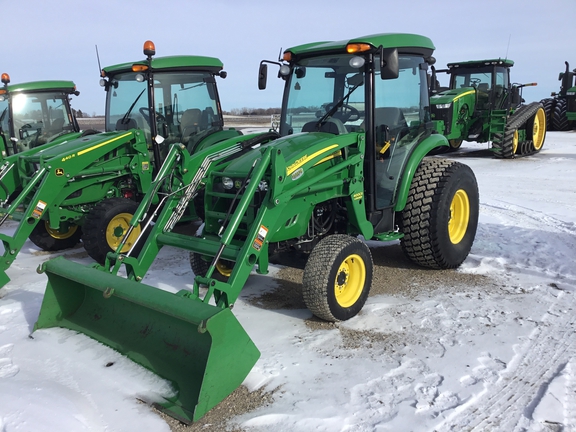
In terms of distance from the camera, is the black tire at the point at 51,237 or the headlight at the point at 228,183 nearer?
the headlight at the point at 228,183

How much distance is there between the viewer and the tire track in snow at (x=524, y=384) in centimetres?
288

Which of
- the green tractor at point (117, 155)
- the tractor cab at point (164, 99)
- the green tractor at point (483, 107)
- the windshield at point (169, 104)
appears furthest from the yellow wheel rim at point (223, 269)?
the green tractor at point (483, 107)

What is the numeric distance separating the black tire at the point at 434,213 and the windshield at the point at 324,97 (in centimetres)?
94

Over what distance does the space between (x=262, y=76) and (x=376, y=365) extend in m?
3.01

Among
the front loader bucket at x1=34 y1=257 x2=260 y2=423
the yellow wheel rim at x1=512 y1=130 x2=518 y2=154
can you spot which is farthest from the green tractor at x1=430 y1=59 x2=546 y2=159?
the front loader bucket at x1=34 y1=257 x2=260 y2=423

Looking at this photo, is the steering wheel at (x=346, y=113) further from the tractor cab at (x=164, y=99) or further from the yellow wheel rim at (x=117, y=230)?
the yellow wheel rim at (x=117, y=230)

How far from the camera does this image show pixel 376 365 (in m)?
3.54

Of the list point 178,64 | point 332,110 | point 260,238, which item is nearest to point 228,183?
point 260,238

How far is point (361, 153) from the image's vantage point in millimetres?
4582

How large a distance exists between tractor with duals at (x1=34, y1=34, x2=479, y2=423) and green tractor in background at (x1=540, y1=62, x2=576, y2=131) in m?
15.2

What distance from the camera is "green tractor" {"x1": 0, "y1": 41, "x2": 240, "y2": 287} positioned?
5938 mm

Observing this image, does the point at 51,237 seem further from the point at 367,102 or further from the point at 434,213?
the point at 434,213

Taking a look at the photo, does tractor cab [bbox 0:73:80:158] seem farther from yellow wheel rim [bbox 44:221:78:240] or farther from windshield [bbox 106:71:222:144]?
yellow wheel rim [bbox 44:221:78:240]

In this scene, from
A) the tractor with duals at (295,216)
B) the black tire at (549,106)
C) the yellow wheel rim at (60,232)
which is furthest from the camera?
the black tire at (549,106)
